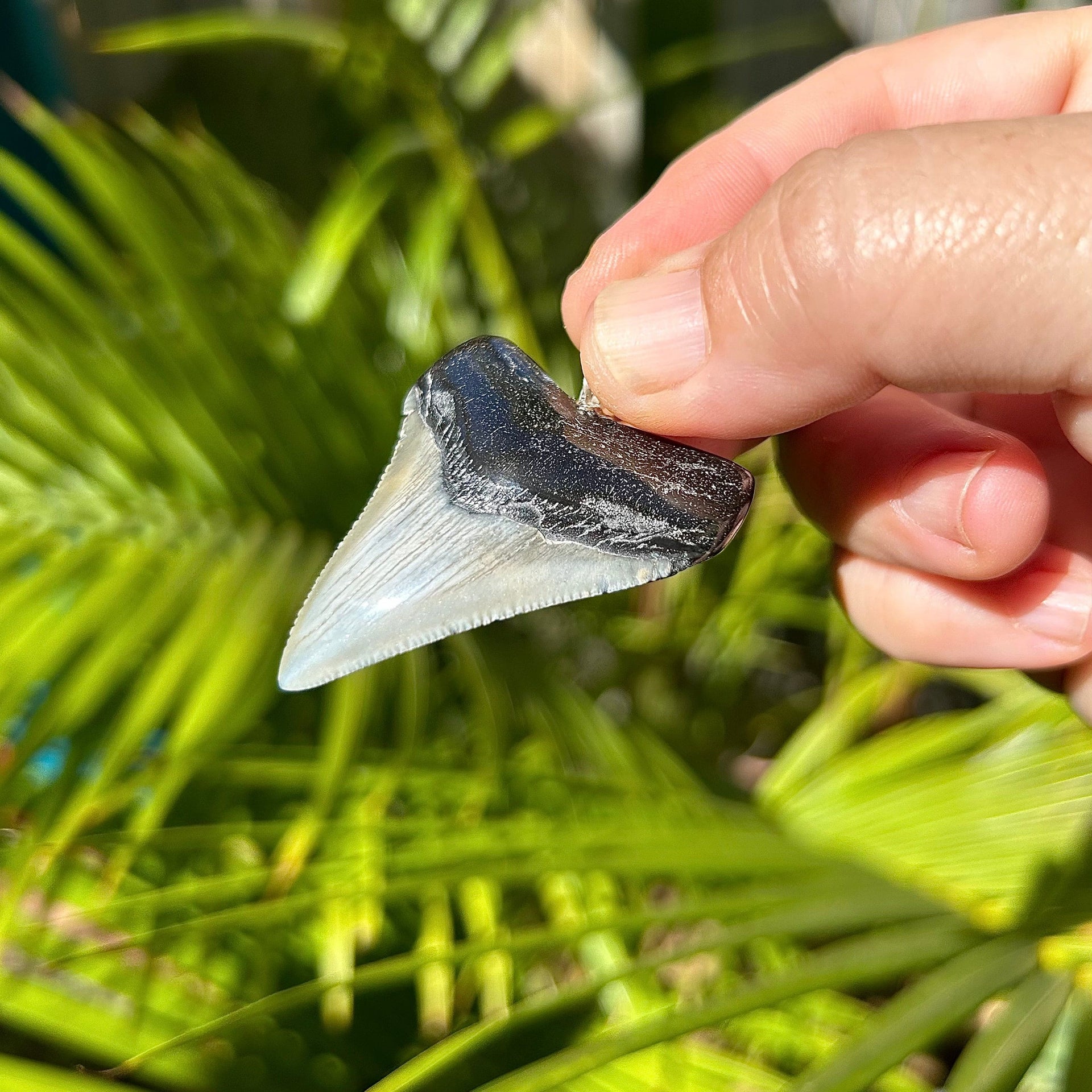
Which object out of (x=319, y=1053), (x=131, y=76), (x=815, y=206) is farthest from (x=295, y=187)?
(x=815, y=206)

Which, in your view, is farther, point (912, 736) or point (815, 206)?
point (912, 736)

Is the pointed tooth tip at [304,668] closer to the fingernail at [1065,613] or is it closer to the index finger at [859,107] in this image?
the index finger at [859,107]

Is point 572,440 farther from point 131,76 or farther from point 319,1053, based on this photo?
point 131,76

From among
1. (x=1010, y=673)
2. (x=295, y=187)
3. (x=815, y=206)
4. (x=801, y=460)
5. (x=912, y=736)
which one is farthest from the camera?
(x=295, y=187)

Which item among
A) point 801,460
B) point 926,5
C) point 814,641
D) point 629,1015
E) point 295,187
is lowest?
point 629,1015

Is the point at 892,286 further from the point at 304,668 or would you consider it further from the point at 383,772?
the point at 383,772

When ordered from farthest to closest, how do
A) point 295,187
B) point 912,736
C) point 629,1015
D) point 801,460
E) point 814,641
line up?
point 295,187, point 814,641, point 912,736, point 629,1015, point 801,460

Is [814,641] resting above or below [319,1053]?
above
